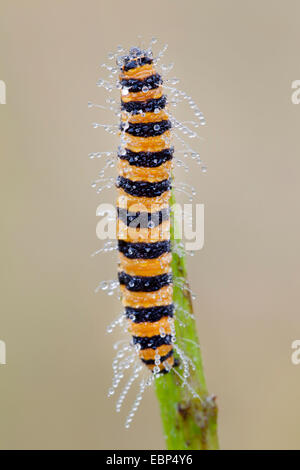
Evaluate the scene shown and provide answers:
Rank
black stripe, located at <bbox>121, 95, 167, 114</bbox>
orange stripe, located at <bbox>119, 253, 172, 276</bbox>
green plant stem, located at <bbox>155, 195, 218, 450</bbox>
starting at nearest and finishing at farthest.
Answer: green plant stem, located at <bbox>155, 195, 218, 450</bbox>
black stripe, located at <bbox>121, 95, 167, 114</bbox>
orange stripe, located at <bbox>119, 253, 172, 276</bbox>

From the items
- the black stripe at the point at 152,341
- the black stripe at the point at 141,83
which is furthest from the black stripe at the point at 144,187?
the black stripe at the point at 152,341

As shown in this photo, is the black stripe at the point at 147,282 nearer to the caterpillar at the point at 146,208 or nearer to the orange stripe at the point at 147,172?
the caterpillar at the point at 146,208

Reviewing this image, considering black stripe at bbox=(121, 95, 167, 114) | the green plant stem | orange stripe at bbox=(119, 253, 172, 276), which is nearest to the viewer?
the green plant stem

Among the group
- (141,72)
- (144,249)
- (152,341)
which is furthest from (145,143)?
(152,341)

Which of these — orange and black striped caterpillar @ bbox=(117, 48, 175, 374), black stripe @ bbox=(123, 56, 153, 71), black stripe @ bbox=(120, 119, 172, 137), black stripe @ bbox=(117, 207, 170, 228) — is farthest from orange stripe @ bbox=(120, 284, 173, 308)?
black stripe @ bbox=(123, 56, 153, 71)

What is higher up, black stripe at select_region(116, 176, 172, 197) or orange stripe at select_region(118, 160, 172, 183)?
orange stripe at select_region(118, 160, 172, 183)

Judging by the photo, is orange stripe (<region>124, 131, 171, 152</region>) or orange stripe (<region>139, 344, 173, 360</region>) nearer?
orange stripe (<region>124, 131, 171, 152</region>)

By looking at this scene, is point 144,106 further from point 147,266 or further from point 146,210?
point 147,266

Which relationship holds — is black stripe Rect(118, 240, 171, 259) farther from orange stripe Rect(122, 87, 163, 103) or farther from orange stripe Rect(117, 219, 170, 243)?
orange stripe Rect(122, 87, 163, 103)
